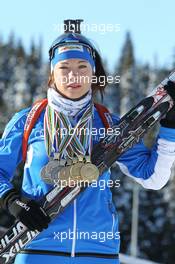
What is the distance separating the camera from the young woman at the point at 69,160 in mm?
2988

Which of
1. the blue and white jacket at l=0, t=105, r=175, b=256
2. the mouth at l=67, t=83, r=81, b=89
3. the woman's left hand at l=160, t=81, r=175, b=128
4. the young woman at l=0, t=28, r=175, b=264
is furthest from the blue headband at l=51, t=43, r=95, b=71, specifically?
the woman's left hand at l=160, t=81, r=175, b=128

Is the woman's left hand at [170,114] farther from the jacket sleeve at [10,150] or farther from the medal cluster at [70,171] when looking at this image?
the jacket sleeve at [10,150]

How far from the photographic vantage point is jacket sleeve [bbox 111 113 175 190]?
10.3 feet

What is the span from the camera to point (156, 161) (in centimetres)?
316

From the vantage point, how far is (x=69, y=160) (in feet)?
10.2

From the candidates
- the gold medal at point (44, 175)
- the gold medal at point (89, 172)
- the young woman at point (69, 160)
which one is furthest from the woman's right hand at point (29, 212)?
the gold medal at point (89, 172)

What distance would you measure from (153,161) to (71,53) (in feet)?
2.20

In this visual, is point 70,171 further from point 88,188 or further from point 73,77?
point 73,77

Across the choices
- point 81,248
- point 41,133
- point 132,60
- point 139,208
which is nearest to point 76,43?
point 41,133

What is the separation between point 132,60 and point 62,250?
76651 mm

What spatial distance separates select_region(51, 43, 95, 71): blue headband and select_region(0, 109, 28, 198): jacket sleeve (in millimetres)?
327

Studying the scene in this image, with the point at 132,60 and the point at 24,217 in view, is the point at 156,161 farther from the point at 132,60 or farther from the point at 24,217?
the point at 132,60

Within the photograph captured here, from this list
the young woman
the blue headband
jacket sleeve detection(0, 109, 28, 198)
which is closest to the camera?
the young woman

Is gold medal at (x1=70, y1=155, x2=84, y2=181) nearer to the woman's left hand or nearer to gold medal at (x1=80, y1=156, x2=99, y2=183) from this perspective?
gold medal at (x1=80, y1=156, x2=99, y2=183)
